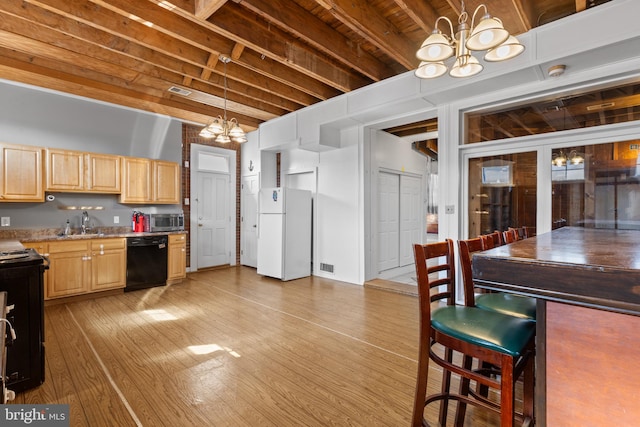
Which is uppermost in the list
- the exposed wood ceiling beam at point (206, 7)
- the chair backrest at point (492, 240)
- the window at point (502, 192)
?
the exposed wood ceiling beam at point (206, 7)

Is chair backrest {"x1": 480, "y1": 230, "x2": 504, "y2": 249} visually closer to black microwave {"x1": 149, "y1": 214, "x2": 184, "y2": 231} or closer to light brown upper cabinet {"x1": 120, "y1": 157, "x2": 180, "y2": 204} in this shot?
black microwave {"x1": 149, "y1": 214, "x2": 184, "y2": 231}

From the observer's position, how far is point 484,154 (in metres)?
3.95

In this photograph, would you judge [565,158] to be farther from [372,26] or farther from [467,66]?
[372,26]

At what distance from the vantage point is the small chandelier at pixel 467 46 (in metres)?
1.89

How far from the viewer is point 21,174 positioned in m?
4.09

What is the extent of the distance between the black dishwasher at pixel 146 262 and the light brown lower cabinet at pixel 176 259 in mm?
107

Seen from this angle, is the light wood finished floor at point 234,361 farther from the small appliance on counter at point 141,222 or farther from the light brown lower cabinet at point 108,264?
the small appliance on counter at point 141,222

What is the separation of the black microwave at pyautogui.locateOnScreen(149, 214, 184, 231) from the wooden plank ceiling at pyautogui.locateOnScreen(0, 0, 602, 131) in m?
1.90

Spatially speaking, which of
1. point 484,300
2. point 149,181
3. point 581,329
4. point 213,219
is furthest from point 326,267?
point 581,329

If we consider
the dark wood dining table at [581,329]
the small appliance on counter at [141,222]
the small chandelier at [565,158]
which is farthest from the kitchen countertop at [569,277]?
the small appliance on counter at [141,222]

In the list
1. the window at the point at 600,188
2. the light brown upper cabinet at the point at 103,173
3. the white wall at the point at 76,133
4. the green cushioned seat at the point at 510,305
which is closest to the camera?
the green cushioned seat at the point at 510,305

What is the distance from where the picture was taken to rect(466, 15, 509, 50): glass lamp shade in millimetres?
1872

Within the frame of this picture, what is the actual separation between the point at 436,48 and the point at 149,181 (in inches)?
194

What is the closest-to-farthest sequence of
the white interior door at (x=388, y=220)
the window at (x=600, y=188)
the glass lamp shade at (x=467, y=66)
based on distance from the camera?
the glass lamp shade at (x=467, y=66), the window at (x=600, y=188), the white interior door at (x=388, y=220)
